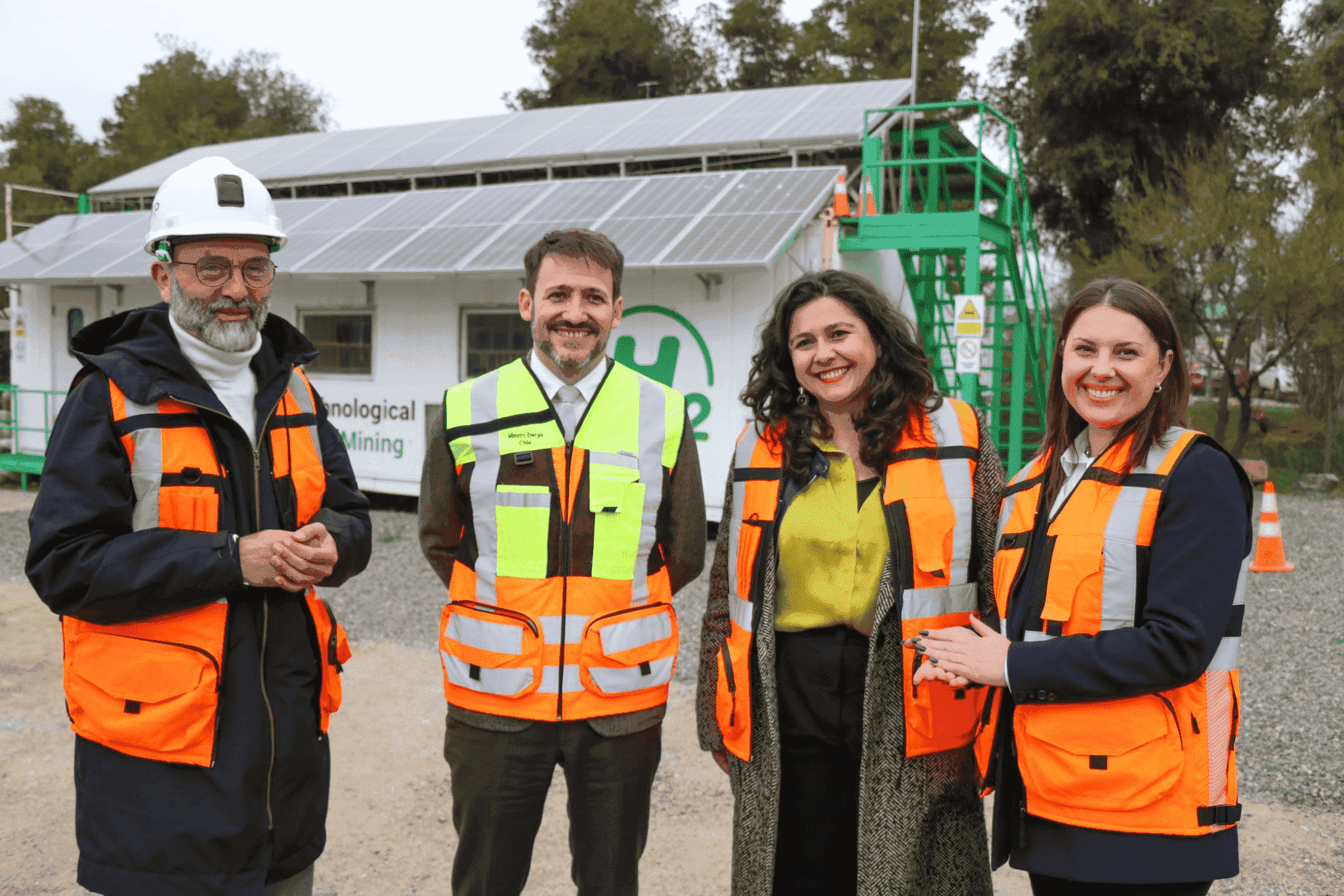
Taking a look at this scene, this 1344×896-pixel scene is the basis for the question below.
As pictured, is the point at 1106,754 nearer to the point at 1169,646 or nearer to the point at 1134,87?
the point at 1169,646

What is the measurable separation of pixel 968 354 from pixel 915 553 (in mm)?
7537

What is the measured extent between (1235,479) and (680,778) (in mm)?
2959

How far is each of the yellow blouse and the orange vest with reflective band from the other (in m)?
1.30

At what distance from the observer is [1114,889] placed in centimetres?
196

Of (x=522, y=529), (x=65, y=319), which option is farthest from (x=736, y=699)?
(x=65, y=319)

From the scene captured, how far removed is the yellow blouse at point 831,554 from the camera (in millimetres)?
2391

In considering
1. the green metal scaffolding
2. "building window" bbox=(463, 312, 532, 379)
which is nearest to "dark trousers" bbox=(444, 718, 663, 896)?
the green metal scaffolding

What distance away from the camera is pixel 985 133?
980 inches

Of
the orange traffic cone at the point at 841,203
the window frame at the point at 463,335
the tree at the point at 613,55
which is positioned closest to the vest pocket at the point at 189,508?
the orange traffic cone at the point at 841,203

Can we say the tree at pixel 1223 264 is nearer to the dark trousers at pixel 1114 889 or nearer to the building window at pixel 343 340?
the building window at pixel 343 340

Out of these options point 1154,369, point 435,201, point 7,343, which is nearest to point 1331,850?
point 1154,369

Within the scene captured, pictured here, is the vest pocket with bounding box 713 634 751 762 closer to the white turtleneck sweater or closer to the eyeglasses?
the white turtleneck sweater

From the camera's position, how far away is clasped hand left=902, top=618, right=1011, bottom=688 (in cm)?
206

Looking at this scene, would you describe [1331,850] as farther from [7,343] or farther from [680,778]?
[7,343]
